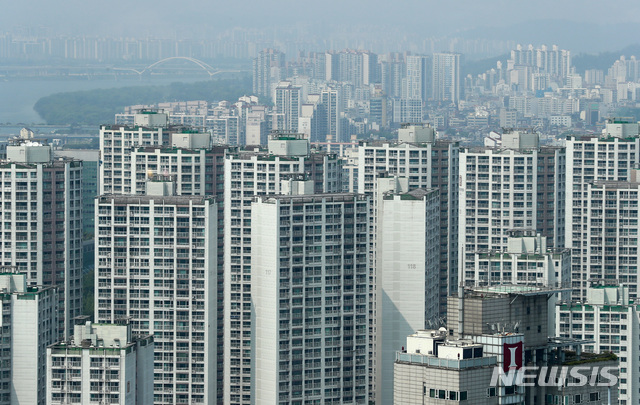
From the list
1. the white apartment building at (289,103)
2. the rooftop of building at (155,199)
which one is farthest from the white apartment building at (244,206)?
the white apartment building at (289,103)

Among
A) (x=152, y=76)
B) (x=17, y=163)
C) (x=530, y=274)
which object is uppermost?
(x=152, y=76)

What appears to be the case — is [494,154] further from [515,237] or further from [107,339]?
[107,339]

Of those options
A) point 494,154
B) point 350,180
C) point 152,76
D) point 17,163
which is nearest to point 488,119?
point 152,76

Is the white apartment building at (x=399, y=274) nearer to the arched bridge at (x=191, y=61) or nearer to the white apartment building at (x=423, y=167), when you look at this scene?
the white apartment building at (x=423, y=167)

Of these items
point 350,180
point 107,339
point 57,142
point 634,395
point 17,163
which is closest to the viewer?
point 107,339

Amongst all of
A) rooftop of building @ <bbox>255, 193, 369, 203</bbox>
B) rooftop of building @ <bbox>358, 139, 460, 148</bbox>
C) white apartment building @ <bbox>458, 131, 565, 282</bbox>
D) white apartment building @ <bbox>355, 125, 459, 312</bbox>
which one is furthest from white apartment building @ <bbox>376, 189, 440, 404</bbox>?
rooftop of building @ <bbox>358, 139, 460, 148</bbox>

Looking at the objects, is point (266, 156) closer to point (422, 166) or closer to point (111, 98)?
point (422, 166)

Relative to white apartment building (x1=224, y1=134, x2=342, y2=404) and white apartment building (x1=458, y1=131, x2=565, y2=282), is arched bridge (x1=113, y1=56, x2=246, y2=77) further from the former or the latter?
white apartment building (x1=224, y1=134, x2=342, y2=404)
